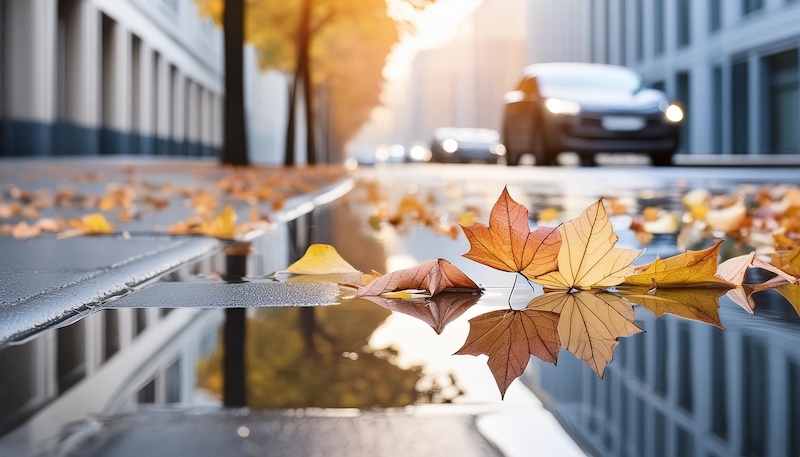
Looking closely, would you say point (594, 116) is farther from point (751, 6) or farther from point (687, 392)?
point (751, 6)

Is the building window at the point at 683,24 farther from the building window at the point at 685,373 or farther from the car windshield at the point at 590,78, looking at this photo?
the building window at the point at 685,373

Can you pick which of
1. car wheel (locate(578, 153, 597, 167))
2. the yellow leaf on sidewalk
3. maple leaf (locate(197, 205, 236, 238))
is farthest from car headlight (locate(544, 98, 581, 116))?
the yellow leaf on sidewalk

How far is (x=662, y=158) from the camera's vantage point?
54.3ft

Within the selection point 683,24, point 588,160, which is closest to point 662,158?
point 588,160

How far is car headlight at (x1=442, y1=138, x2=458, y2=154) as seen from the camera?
3188 cm

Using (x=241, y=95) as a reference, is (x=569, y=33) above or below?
above

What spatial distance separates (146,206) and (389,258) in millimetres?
3162

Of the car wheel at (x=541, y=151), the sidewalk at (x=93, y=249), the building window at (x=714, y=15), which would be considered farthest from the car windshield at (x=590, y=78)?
the building window at (x=714, y=15)

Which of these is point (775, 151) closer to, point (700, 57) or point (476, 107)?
point (700, 57)

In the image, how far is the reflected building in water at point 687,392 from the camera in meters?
1.16

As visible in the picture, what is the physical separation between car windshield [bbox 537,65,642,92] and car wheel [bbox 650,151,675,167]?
1.18m

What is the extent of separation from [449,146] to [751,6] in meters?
9.94

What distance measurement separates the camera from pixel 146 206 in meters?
6.23

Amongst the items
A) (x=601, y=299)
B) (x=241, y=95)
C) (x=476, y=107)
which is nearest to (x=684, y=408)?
(x=601, y=299)
